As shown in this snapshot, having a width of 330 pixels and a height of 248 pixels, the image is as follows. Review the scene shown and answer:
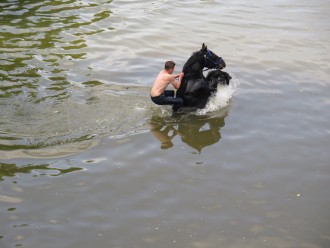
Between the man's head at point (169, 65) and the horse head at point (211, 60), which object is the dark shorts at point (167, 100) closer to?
the man's head at point (169, 65)

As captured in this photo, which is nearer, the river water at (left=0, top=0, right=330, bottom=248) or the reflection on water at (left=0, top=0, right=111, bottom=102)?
the river water at (left=0, top=0, right=330, bottom=248)

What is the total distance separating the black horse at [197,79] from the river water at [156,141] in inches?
13.8

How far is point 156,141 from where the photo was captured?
932cm

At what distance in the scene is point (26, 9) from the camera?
17906 millimetres

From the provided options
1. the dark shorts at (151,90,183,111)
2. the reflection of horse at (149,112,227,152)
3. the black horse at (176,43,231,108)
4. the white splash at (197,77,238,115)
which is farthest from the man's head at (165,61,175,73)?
the white splash at (197,77,238,115)

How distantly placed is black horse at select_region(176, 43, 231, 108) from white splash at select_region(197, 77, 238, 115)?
0.52 feet

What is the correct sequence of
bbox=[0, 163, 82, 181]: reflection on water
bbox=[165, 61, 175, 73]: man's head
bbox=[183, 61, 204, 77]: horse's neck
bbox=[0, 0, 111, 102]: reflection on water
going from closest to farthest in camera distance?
bbox=[0, 163, 82, 181]: reflection on water → bbox=[165, 61, 175, 73]: man's head → bbox=[183, 61, 204, 77]: horse's neck → bbox=[0, 0, 111, 102]: reflection on water

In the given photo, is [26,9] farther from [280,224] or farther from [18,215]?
[280,224]

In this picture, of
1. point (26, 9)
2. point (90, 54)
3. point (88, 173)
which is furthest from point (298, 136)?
point (26, 9)

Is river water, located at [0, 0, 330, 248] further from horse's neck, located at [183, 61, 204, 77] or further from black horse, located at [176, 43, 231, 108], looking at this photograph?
horse's neck, located at [183, 61, 204, 77]

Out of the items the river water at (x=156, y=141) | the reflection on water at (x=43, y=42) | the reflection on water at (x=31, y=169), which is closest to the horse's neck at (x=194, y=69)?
the river water at (x=156, y=141)

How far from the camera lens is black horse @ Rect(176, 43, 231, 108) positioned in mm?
9922

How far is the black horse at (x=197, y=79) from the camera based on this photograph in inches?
391

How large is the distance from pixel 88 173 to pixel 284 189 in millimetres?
3445
